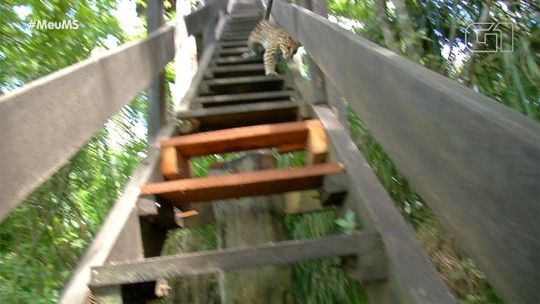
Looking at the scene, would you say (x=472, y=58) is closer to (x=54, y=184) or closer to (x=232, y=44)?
(x=54, y=184)

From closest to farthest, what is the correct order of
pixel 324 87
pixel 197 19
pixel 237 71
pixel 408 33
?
1. pixel 324 87
2. pixel 408 33
3. pixel 237 71
4. pixel 197 19

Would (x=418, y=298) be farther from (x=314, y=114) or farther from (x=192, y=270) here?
(x=314, y=114)

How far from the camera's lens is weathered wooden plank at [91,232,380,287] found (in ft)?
5.05

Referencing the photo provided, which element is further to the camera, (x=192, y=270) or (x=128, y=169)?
(x=128, y=169)

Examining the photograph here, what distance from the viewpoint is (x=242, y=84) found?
395 centimetres

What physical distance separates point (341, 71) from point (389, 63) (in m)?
0.45

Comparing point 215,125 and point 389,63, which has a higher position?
point 389,63

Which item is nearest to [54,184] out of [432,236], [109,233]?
[109,233]

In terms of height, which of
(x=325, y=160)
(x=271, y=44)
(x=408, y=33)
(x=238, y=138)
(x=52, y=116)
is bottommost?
(x=325, y=160)

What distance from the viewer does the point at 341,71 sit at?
4.85 feet

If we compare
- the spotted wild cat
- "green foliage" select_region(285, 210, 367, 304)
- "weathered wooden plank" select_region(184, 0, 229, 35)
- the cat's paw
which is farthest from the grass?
the cat's paw

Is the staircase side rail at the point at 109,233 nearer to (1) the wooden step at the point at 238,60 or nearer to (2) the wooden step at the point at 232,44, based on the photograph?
(1) the wooden step at the point at 238,60

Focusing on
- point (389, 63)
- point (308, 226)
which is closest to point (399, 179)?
point (308, 226)

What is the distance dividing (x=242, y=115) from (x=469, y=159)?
95.9 inches
